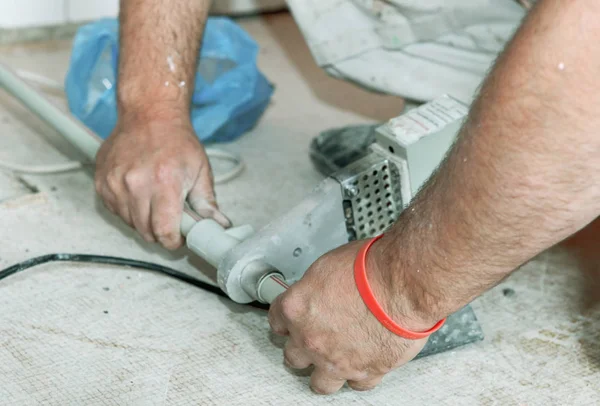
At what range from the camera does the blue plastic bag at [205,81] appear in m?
1.58

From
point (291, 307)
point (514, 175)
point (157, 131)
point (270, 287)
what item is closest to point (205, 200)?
point (157, 131)

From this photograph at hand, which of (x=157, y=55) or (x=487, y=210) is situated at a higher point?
(x=487, y=210)

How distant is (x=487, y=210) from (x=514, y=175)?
5 centimetres

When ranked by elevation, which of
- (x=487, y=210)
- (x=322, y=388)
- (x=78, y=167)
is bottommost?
(x=78, y=167)

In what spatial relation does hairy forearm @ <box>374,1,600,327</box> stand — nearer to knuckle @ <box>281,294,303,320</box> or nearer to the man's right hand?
knuckle @ <box>281,294,303,320</box>

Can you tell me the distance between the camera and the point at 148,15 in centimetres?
128

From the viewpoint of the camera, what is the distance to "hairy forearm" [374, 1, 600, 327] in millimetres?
686

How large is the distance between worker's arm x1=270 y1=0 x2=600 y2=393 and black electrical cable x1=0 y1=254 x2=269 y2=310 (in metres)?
0.30

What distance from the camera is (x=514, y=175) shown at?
0.72 metres

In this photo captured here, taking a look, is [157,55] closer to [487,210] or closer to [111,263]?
[111,263]

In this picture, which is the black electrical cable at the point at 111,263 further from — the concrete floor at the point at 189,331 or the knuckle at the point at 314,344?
the knuckle at the point at 314,344

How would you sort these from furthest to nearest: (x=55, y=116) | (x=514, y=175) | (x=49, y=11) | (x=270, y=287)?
(x=49, y=11)
(x=55, y=116)
(x=270, y=287)
(x=514, y=175)

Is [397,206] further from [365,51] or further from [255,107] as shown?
[255,107]

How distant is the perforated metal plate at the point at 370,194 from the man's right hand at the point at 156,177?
188mm
